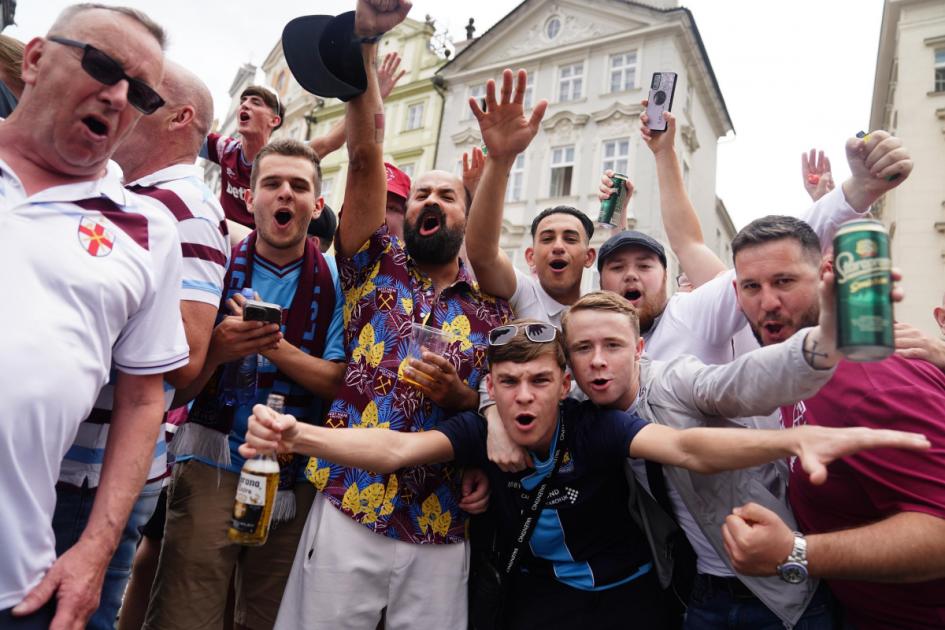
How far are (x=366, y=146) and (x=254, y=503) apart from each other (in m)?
1.68

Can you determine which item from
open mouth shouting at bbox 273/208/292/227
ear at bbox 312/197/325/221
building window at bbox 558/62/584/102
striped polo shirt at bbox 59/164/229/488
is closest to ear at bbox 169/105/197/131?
striped polo shirt at bbox 59/164/229/488

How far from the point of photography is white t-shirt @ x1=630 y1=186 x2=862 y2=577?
2412 millimetres

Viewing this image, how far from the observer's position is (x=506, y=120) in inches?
115

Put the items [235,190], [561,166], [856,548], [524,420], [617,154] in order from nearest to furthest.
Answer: [856,548]
[524,420]
[235,190]
[617,154]
[561,166]

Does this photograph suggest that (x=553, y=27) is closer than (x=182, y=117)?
No

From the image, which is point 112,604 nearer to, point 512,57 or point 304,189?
point 304,189

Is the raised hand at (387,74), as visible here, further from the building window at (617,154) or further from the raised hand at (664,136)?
the building window at (617,154)

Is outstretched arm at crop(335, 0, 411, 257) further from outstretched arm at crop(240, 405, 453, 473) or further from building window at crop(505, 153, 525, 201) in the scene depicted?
building window at crop(505, 153, 525, 201)

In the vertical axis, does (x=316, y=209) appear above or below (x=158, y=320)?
above

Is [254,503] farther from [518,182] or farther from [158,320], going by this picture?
[518,182]

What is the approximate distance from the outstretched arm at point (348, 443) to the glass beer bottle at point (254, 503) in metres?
0.07

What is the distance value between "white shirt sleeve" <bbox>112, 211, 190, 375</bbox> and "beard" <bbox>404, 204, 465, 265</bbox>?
1.34m

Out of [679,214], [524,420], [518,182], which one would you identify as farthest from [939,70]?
[524,420]

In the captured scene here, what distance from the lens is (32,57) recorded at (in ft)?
5.68
